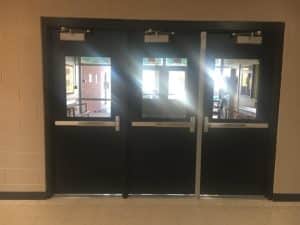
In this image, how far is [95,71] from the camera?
3291 millimetres

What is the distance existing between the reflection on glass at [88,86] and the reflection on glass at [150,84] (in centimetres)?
42

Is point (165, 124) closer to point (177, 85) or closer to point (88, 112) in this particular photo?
point (177, 85)

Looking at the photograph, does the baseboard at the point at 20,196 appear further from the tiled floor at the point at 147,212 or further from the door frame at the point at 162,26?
the door frame at the point at 162,26

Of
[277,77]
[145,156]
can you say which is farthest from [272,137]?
[145,156]

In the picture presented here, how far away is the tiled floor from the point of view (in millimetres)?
2900

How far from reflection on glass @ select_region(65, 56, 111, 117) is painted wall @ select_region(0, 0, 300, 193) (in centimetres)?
33

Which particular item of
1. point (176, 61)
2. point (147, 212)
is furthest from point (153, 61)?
point (147, 212)

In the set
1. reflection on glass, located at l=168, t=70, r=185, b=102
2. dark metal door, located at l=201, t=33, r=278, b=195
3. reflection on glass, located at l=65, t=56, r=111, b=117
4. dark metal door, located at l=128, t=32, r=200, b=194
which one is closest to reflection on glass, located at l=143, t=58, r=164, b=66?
dark metal door, located at l=128, t=32, r=200, b=194

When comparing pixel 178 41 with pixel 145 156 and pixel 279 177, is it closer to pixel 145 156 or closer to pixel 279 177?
pixel 145 156

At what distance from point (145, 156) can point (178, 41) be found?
1404mm

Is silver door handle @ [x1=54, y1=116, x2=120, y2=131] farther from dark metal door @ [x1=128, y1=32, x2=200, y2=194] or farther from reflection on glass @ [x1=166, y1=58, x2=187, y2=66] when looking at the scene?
reflection on glass @ [x1=166, y1=58, x2=187, y2=66]

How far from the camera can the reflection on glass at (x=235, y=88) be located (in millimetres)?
3301

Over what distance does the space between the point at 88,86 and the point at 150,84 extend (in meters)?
0.72

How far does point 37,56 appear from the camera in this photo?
10.4 feet
